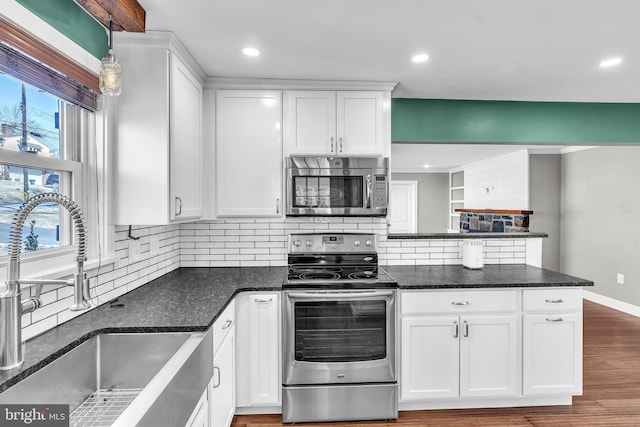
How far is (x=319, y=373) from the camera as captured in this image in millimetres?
2201

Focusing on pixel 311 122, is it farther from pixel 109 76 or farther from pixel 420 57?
pixel 109 76

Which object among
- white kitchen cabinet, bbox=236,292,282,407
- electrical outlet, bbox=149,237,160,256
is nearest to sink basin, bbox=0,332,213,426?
white kitchen cabinet, bbox=236,292,282,407

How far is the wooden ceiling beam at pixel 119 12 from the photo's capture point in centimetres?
153

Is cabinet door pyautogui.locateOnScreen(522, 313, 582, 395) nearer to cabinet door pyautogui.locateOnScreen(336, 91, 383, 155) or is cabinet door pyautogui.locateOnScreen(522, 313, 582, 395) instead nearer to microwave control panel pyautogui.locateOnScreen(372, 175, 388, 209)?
microwave control panel pyautogui.locateOnScreen(372, 175, 388, 209)

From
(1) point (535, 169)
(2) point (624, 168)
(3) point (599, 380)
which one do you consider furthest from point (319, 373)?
(1) point (535, 169)

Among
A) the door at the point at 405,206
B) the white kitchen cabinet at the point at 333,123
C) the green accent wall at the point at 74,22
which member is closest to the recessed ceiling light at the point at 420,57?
the white kitchen cabinet at the point at 333,123

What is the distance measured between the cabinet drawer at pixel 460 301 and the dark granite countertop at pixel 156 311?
893 millimetres

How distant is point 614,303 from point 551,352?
3309mm

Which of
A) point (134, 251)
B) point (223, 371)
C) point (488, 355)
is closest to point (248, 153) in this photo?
point (134, 251)

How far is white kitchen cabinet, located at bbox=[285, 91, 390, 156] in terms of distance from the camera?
8.56 feet

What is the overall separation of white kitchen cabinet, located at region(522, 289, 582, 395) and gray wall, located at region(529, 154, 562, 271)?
3861 mm

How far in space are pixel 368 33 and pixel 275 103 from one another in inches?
36.5

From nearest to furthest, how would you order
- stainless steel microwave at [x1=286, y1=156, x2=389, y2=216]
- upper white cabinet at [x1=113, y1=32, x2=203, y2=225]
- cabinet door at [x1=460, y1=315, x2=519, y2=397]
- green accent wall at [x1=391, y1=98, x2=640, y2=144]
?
upper white cabinet at [x1=113, y1=32, x2=203, y2=225] < cabinet door at [x1=460, y1=315, x2=519, y2=397] < stainless steel microwave at [x1=286, y1=156, x2=389, y2=216] < green accent wall at [x1=391, y1=98, x2=640, y2=144]

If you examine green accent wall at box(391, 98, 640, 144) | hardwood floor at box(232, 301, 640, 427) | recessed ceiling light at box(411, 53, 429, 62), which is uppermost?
recessed ceiling light at box(411, 53, 429, 62)
